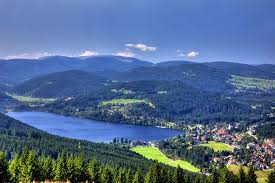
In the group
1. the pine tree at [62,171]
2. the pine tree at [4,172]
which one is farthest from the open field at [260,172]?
the pine tree at [4,172]

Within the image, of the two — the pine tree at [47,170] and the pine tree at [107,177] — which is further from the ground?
the pine tree at [47,170]

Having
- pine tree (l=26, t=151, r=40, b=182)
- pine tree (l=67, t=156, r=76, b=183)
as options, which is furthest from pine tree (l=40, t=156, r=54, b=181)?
pine tree (l=67, t=156, r=76, b=183)

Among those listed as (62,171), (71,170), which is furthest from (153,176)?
(62,171)

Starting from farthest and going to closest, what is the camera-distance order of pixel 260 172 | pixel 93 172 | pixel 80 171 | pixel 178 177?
pixel 260 172 < pixel 178 177 < pixel 93 172 < pixel 80 171

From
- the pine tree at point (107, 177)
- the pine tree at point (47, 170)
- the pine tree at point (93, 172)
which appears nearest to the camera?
the pine tree at point (47, 170)

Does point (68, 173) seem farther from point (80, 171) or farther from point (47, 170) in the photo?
point (47, 170)

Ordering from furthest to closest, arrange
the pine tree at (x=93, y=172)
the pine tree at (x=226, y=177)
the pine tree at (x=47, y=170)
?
the pine tree at (x=226, y=177)
the pine tree at (x=93, y=172)
the pine tree at (x=47, y=170)

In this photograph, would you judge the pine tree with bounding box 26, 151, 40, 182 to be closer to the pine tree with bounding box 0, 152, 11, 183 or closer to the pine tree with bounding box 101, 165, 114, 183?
the pine tree with bounding box 0, 152, 11, 183

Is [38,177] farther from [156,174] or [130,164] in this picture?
[130,164]

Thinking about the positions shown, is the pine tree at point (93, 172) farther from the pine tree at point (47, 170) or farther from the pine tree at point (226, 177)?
the pine tree at point (226, 177)

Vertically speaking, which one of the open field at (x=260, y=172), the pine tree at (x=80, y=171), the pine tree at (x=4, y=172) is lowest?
the open field at (x=260, y=172)

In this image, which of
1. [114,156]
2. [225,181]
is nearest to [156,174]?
[225,181]
